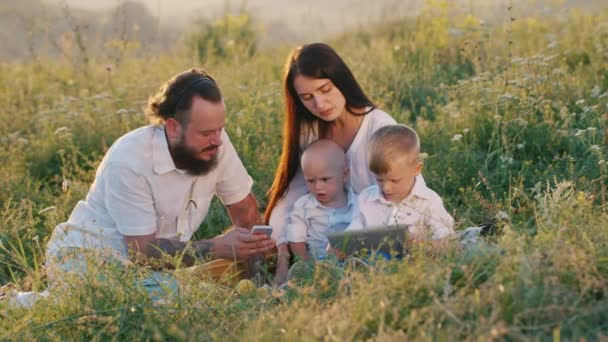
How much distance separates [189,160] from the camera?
495 centimetres

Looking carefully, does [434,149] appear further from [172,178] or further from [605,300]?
[605,300]

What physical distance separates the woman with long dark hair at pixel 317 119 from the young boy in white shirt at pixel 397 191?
431 mm

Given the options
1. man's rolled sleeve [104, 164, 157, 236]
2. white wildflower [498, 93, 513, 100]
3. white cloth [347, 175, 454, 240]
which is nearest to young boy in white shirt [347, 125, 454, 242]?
white cloth [347, 175, 454, 240]

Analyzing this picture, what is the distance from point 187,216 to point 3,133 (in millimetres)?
3781

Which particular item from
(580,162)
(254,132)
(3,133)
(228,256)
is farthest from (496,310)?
(3,133)

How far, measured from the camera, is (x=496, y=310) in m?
3.15

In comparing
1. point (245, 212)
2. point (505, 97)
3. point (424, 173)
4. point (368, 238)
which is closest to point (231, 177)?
point (245, 212)

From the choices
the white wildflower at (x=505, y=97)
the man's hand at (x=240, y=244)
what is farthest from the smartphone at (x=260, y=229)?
the white wildflower at (x=505, y=97)

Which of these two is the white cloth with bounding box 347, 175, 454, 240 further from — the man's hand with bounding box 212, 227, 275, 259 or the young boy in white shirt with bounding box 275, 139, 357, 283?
the man's hand with bounding box 212, 227, 275, 259

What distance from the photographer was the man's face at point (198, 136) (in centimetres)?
479

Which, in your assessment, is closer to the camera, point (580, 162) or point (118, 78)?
point (580, 162)

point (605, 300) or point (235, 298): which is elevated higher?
point (605, 300)

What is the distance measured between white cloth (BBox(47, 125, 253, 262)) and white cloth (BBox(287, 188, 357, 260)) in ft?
1.83

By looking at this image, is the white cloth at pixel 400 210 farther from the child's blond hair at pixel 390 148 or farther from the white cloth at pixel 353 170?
the white cloth at pixel 353 170
